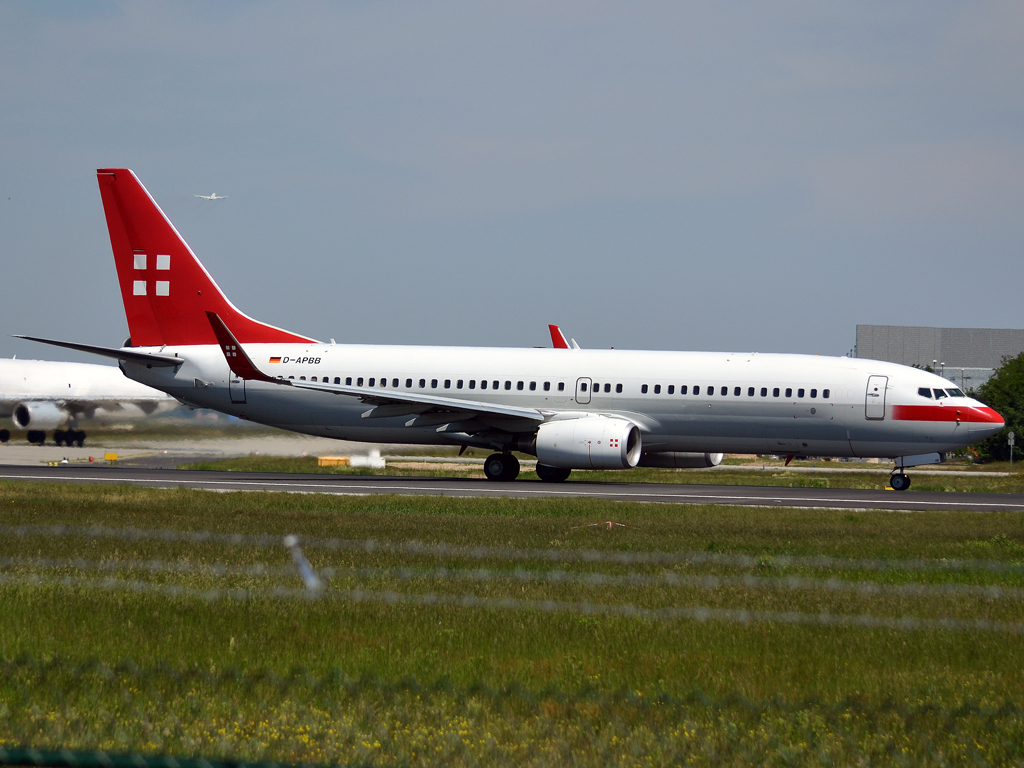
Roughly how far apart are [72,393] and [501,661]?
50696 millimetres

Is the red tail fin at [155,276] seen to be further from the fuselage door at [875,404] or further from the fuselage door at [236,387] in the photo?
the fuselage door at [875,404]

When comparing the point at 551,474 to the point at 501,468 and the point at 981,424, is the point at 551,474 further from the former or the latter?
the point at 981,424

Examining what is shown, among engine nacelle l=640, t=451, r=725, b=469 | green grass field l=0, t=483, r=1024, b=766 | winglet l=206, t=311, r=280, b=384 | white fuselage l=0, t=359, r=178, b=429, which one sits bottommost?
green grass field l=0, t=483, r=1024, b=766

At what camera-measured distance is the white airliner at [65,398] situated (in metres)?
40.5

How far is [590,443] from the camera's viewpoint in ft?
105

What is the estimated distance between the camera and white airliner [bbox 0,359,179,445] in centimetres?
4053

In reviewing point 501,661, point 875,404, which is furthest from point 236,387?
point 501,661

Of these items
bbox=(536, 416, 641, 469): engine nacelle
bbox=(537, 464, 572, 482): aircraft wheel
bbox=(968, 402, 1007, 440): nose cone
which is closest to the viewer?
bbox=(968, 402, 1007, 440): nose cone

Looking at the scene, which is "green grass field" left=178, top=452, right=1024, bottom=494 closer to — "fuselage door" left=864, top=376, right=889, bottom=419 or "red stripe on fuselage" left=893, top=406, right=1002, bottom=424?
"fuselage door" left=864, top=376, right=889, bottom=419

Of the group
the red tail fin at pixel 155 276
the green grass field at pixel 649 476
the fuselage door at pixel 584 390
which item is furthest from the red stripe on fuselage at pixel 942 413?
the red tail fin at pixel 155 276

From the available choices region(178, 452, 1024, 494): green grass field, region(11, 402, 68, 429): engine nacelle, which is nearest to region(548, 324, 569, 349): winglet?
region(178, 452, 1024, 494): green grass field

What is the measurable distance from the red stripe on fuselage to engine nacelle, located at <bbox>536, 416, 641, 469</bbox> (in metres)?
7.27

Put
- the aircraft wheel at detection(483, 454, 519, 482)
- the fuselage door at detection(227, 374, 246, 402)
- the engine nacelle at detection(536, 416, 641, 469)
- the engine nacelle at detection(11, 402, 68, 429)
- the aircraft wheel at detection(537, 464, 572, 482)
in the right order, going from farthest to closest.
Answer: the engine nacelle at detection(11, 402, 68, 429)
the fuselage door at detection(227, 374, 246, 402)
the aircraft wheel at detection(537, 464, 572, 482)
the aircraft wheel at detection(483, 454, 519, 482)
the engine nacelle at detection(536, 416, 641, 469)

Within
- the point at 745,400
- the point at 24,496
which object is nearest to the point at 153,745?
the point at 24,496
